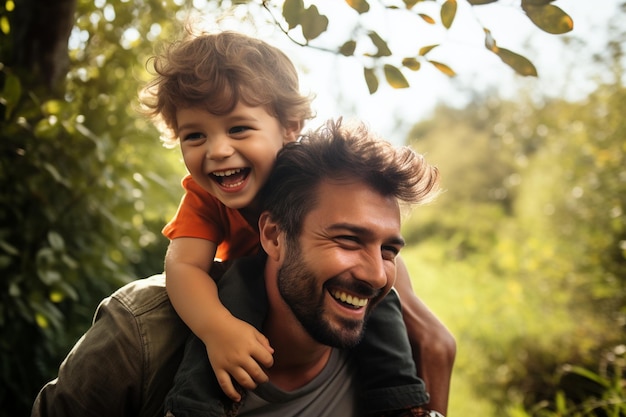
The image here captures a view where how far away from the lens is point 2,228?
2.98m

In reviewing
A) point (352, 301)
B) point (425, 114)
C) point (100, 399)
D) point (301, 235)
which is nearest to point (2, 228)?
point (100, 399)

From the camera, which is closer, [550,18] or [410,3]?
[550,18]

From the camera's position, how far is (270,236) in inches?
84.6

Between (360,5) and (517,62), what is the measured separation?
442 millimetres

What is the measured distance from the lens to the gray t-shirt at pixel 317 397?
1950 mm

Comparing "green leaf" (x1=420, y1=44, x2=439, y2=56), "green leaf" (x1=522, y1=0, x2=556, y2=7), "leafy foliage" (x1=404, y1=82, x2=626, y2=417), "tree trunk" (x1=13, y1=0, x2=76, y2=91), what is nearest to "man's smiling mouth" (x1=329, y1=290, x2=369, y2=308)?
"green leaf" (x1=420, y1=44, x2=439, y2=56)

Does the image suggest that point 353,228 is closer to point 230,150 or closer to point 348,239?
point 348,239

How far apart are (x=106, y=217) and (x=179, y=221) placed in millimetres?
1288

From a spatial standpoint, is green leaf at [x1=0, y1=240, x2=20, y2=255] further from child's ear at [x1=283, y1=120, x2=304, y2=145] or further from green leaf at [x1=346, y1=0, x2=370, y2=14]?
green leaf at [x1=346, y1=0, x2=370, y2=14]

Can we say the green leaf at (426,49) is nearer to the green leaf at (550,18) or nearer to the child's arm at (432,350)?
the green leaf at (550,18)

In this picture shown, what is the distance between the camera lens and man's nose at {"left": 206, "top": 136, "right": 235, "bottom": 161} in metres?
1.95

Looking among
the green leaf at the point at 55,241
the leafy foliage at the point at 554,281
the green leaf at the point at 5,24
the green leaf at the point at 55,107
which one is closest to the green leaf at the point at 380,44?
the green leaf at the point at 55,107

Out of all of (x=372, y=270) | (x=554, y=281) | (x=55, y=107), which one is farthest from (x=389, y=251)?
(x=554, y=281)

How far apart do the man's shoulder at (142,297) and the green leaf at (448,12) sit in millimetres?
1278
